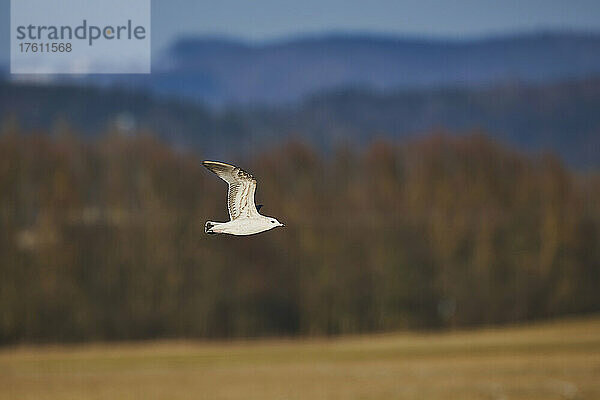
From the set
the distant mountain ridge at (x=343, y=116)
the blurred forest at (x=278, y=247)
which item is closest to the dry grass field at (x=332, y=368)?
the blurred forest at (x=278, y=247)

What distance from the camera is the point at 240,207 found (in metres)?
5.61

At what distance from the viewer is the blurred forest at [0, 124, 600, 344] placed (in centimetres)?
3522

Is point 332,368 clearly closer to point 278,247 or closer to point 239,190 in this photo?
point 278,247

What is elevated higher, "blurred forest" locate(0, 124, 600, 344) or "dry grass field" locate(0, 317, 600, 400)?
"blurred forest" locate(0, 124, 600, 344)

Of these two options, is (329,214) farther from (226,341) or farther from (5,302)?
(5,302)

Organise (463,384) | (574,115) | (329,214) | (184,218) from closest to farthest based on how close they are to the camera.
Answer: (463,384), (184,218), (329,214), (574,115)

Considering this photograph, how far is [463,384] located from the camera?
71.9ft

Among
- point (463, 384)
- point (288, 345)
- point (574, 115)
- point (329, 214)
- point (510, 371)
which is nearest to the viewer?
point (463, 384)

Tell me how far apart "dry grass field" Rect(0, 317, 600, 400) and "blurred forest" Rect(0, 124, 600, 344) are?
188 centimetres

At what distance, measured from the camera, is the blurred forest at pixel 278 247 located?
35.2 metres

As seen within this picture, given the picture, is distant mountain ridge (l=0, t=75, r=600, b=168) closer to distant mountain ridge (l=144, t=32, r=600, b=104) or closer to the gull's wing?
distant mountain ridge (l=144, t=32, r=600, b=104)

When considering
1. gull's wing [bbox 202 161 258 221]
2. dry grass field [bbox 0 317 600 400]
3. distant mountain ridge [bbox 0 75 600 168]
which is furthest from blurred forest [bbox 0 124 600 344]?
gull's wing [bbox 202 161 258 221]

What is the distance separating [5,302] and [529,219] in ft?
69.1

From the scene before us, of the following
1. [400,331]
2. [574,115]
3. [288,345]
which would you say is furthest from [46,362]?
[574,115]
